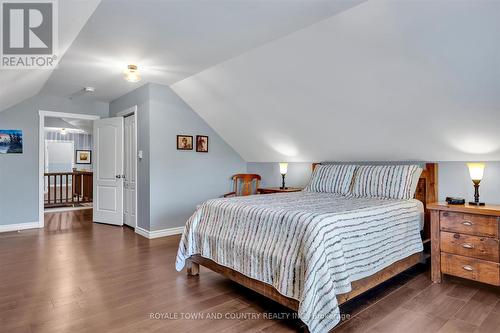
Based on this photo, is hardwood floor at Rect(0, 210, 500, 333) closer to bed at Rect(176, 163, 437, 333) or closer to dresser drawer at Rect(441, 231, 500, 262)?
bed at Rect(176, 163, 437, 333)

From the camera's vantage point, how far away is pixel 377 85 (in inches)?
110

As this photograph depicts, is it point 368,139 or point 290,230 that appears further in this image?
point 368,139

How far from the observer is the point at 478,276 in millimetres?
2484

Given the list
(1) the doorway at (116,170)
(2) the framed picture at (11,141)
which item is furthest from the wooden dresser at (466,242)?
(2) the framed picture at (11,141)

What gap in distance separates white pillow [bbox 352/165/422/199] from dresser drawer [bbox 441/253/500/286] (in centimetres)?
72

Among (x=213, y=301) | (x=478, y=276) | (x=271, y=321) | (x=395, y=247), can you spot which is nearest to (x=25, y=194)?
(x=213, y=301)

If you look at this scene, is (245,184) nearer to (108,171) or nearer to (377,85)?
(108,171)

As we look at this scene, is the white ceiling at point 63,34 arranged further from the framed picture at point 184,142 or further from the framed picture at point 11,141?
the framed picture at point 184,142

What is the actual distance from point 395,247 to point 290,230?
109cm

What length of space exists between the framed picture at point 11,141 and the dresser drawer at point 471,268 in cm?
623

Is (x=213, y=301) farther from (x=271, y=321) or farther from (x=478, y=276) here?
(x=478, y=276)

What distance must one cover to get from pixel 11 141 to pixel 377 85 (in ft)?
18.4

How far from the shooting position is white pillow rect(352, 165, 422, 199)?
314 centimetres

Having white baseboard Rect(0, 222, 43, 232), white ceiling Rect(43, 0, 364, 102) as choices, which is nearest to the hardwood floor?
white baseboard Rect(0, 222, 43, 232)
